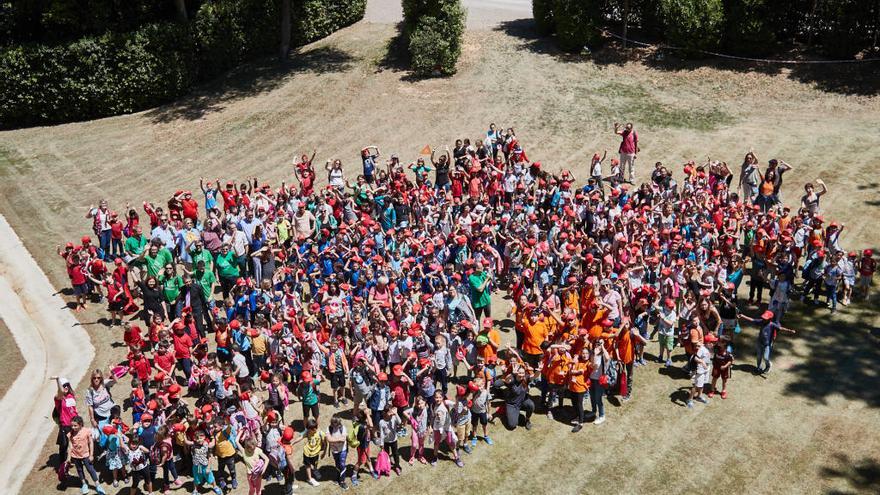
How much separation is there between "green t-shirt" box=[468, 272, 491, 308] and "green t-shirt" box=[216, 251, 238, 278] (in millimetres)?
5783

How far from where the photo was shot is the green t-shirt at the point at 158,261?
1886 cm

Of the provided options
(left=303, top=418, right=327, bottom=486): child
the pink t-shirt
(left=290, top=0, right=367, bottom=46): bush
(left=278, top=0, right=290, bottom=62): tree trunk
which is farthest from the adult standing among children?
(left=290, top=0, right=367, bottom=46): bush

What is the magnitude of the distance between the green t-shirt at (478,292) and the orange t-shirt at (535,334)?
173 cm

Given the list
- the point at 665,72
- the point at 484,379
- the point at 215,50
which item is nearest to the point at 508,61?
the point at 665,72

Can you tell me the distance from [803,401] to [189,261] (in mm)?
14393

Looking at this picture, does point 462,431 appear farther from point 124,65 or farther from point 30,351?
point 124,65

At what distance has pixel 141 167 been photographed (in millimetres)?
28328

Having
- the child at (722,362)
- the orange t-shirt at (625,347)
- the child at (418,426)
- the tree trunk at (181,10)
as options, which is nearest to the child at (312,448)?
the child at (418,426)

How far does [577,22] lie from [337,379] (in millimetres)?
21996

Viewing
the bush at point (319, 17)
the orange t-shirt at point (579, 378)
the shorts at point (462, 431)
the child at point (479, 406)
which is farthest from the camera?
the bush at point (319, 17)

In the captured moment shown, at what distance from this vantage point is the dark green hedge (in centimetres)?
3073

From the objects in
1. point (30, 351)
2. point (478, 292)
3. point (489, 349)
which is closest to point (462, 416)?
point (489, 349)

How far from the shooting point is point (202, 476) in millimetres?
14062

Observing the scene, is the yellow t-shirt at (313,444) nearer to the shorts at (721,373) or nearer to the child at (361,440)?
the child at (361,440)
